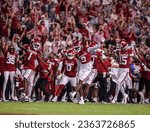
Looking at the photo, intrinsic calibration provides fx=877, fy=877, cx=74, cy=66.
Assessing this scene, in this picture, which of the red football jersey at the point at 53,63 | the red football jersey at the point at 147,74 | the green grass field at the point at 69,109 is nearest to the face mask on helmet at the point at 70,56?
the red football jersey at the point at 53,63

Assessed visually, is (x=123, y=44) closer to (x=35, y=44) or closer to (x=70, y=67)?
(x=70, y=67)

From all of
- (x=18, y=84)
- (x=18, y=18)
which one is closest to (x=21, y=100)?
(x=18, y=84)

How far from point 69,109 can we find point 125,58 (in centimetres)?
66

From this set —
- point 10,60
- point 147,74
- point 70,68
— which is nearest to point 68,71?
point 70,68

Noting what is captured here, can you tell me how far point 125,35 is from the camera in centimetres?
745

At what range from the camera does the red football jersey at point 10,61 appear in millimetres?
7336

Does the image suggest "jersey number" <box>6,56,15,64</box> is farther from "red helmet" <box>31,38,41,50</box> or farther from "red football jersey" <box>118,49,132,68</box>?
"red football jersey" <box>118,49,132,68</box>

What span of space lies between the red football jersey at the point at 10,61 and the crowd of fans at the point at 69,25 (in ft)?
0.13

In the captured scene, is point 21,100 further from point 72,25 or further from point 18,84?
point 72,25

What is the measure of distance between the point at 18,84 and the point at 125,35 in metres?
1.00

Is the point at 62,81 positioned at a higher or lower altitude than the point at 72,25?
lower

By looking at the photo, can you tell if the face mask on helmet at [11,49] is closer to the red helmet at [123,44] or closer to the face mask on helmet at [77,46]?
the face mask on helmet at [77,46]

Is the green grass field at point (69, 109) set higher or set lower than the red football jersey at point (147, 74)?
lower

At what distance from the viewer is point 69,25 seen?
24.4 ft
